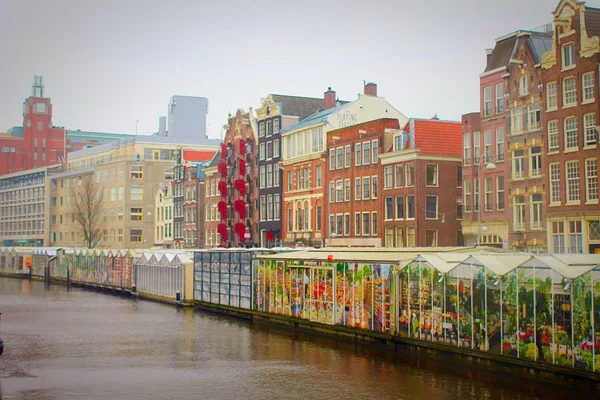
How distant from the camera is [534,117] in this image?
198 ft

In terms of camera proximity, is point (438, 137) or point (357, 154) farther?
point (357, 154)

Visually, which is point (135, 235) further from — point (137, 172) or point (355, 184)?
point (355, 184)

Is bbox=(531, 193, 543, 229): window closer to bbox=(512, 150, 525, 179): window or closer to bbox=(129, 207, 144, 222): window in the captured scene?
bbox=(512, 150, 525, 179): window

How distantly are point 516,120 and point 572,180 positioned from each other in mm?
7896

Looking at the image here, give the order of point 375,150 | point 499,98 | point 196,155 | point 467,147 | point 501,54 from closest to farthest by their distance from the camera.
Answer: point 499,98
point 501,54
point 467,147
point 375,150
point 196,155

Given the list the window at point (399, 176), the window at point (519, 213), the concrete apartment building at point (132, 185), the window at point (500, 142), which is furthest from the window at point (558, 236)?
the concrete apartment building at point (132, 185)

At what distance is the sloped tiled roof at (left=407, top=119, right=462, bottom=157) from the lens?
73.0 meters

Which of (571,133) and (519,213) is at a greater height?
(571,133)

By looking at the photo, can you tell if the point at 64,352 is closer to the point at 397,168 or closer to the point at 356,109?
the point at 397,168

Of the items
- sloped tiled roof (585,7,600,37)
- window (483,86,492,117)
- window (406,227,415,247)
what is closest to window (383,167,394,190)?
window (406,227,415,247)

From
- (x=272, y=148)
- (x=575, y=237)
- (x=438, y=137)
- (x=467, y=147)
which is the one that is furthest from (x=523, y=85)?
(x=272, y=148)

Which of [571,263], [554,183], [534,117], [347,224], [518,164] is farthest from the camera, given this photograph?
[347,224]

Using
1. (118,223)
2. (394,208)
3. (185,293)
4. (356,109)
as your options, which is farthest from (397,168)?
(118,223)

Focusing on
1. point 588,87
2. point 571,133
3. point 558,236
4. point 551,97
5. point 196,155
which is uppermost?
point 196,155
